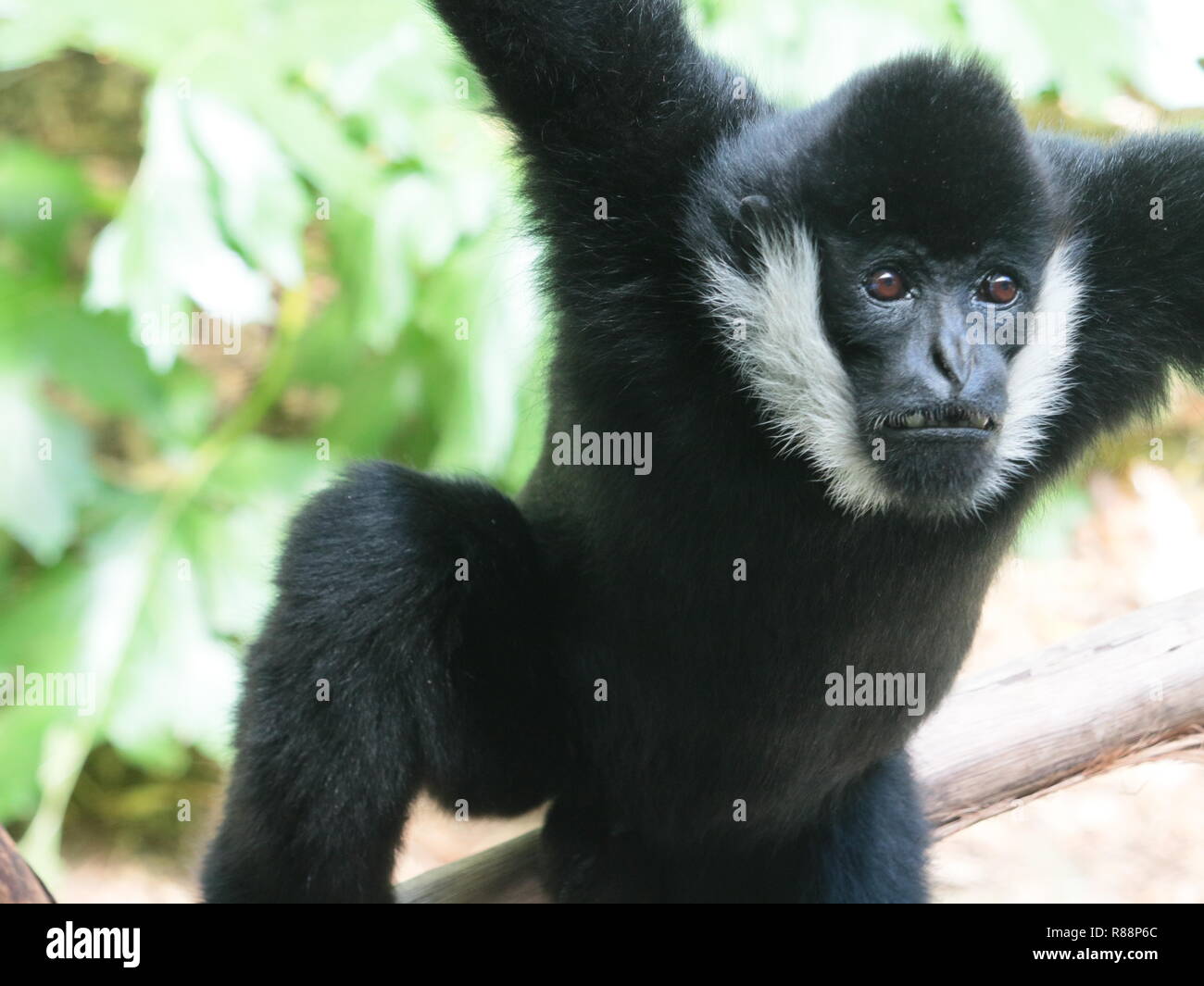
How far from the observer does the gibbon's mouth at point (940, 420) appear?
3.35m

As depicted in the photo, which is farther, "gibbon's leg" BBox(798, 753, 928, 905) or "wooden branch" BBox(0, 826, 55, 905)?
"gibbon's leg" BBox(798, 753, 928, 905)

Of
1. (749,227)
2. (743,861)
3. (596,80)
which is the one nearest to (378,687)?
(743,861)

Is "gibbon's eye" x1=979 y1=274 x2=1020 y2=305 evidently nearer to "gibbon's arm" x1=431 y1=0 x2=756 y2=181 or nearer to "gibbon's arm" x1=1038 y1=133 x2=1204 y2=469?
"gibbon's arm" x1=1038 y1=133 x2=1204 y2=469

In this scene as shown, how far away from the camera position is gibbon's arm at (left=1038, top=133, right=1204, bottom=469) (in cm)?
371

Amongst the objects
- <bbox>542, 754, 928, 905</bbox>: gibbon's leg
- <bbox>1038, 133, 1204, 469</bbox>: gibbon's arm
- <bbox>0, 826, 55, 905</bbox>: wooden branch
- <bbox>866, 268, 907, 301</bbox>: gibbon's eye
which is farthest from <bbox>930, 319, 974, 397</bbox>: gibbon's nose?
<bbox>0, 826, 55, 905</bbox>: wooden branch

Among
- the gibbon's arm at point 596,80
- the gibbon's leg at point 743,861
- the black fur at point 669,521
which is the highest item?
the gibbon's arm at point 596,80

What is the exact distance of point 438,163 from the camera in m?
5.25

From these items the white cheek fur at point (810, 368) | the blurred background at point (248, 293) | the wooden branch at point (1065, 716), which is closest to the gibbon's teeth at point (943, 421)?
the white cheek fur at point (810, 368)

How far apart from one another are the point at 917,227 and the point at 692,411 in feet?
2.43

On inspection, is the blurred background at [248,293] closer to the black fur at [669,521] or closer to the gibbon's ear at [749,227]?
the black fur at [669,521]

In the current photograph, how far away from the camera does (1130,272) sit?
3.74 meters

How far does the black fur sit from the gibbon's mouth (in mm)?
67

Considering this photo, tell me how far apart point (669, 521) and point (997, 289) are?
1.06 meters
